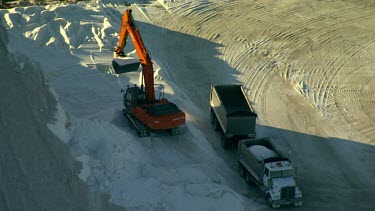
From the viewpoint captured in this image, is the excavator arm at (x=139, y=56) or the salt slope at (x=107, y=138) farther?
the excavator arm at (x=139, y=56)

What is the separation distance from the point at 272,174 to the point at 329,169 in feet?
14.6

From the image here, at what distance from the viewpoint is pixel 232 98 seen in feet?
104

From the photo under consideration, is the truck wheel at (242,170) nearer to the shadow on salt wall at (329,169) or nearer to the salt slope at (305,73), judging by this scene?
the shadow on salt wall at (329,169)

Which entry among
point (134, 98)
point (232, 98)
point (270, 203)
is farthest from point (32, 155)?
point (232, 98)

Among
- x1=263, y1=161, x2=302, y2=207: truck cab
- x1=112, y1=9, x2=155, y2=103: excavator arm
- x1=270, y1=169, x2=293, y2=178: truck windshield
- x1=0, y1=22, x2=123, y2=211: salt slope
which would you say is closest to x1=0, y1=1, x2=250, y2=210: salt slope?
x1=0, y1=22, x2=123, y2=211: salt slope

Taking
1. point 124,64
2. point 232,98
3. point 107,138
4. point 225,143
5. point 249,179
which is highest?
point 124,64

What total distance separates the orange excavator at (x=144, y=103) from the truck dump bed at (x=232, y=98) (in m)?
2.60

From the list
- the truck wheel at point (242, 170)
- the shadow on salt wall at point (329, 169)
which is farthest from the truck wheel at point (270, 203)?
the truck wheel at point (242, 170)

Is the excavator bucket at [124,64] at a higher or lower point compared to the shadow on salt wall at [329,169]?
higher

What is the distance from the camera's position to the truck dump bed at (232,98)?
1212 inches

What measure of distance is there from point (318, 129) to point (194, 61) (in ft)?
34.5

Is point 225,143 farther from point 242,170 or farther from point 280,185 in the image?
point 280,185

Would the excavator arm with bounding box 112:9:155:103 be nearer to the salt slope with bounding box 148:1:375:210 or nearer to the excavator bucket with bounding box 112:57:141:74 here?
the excavator bucket with bounding box 112:57:141:74

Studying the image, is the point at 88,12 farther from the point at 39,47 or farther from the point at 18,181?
the point at 18,181
